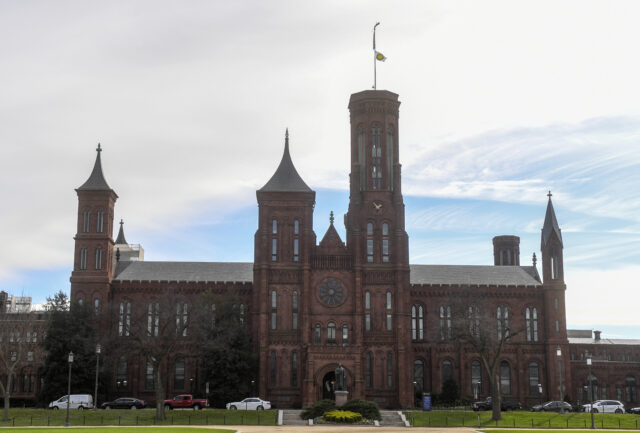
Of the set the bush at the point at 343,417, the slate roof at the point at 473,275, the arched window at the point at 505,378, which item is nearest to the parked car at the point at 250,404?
the bush at the point at 343,417

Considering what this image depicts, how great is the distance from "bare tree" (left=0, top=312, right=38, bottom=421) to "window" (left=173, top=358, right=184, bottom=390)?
17.5m

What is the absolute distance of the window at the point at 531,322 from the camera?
103m

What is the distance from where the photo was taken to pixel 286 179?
96562mm

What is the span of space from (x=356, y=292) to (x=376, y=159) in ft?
56.1

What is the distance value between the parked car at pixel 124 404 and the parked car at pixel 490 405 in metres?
36.4

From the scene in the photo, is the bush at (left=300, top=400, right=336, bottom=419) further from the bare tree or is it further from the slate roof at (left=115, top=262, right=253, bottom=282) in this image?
the slate roof at (left=115, top=262, right=253, bottom=282)

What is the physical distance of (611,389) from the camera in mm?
114750

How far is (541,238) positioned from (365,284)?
1045 inches

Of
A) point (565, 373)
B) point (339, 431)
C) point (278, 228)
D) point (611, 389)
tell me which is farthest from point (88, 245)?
point (611, 389)

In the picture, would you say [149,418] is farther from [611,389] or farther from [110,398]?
[611,389]

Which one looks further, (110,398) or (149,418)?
(110,398)

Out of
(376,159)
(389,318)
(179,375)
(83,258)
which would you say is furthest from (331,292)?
(83,258)

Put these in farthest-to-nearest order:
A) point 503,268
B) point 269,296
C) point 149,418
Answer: point 503,268 → point 269,296 → point 149,418

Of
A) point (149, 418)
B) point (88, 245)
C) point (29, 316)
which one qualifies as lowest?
point (149, 418)
